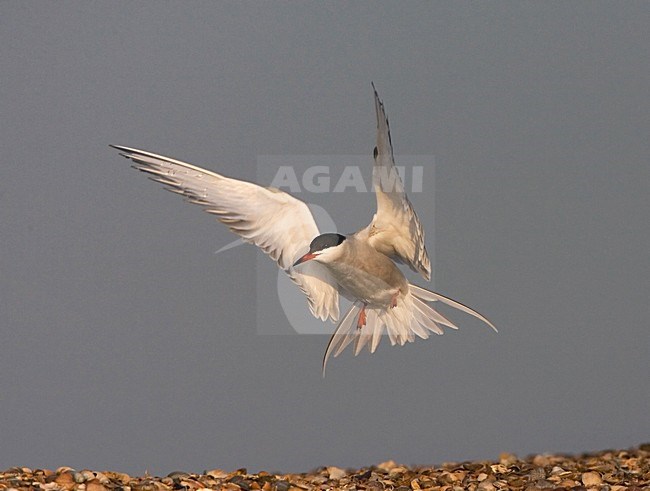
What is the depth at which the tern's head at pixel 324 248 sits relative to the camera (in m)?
3.89

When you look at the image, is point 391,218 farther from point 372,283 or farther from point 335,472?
point 335,472

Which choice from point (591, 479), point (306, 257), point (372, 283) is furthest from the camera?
point (372, 283)

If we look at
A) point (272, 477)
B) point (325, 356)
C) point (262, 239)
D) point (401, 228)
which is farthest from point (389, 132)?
point (272, 477)

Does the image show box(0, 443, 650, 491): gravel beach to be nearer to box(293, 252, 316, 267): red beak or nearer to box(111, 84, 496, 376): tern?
box(111, 84, 496, 376): tern

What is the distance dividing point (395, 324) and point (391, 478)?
26.2 inches

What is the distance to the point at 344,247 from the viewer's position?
3.94 metres

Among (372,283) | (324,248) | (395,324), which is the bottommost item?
(395,324)

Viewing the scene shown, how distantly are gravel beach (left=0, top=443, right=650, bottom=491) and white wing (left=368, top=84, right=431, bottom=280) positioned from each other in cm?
84

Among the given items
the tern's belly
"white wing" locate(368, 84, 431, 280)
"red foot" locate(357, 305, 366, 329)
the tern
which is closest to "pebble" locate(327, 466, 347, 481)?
the tern

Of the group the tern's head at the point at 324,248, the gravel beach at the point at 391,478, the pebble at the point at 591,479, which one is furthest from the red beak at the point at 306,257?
the pebble at the point at 591,479

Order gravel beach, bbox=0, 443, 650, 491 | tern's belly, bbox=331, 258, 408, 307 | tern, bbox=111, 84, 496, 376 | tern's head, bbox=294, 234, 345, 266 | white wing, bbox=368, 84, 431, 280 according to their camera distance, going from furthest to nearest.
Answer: tern's belly, bbox=331, 258, 408, 307
tern's head, bbox=294, 234, 345, 266
tern, bbox=111, 84, 496, 376
gravel beach, bbox=0, 443, 650, 491
white wing, bbox=368, 84, 431, 280

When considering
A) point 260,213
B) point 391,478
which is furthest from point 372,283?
point 391,478

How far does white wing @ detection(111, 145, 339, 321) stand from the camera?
3.75 m

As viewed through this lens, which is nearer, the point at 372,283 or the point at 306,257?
the point at 306,257
